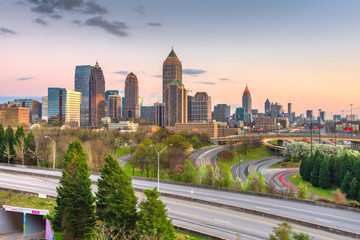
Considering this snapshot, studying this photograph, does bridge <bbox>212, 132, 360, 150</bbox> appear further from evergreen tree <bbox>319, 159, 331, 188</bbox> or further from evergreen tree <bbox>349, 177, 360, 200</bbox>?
evergreen tree <bbox>349, 177, 360, 200</bbox>

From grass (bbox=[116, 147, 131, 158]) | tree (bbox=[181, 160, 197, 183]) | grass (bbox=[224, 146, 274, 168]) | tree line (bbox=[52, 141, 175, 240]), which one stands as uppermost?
tree line (bbox=[52, 141, 175, 240])

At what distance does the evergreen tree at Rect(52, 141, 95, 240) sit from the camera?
892 inches

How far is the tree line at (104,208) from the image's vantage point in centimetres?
1862

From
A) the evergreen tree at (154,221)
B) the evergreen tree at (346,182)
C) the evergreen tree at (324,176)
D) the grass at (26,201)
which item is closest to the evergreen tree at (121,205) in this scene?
the evergreen tree at (154,221)

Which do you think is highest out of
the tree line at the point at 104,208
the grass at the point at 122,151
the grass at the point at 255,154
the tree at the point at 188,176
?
the tree line at the point at 104,208

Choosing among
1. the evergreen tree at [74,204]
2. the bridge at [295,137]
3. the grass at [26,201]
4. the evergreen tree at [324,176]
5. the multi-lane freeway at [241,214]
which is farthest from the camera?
the bridge at [295,137]

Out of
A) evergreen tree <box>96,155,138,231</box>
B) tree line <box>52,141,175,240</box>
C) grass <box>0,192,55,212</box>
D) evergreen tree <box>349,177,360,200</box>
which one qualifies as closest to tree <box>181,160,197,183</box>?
grass <box>0,192,55,212</box>

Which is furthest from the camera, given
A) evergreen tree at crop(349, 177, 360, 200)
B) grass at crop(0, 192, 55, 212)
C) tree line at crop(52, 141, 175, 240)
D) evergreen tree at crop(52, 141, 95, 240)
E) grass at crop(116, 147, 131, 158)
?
grass at crop(116, 147, 131, 158)

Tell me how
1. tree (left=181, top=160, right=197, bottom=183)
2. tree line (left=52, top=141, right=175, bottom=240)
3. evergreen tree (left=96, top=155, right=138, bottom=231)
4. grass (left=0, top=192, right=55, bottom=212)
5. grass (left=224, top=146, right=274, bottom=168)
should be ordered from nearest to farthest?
tree line (left=52, top=141, right=175, bottom=240) → evergreen tree (left=96, top=155, right=138, bottom=231) → grass (left=0, top=192, right=55, bottom=212) → tree (left=181, top=160, right=197, bottom=183) → grass (left=224, top=146, right=274, bottom=168)

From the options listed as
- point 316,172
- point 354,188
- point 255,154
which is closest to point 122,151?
point 255,154

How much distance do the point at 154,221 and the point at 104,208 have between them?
22.5 feet

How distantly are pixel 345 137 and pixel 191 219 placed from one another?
4472 inches

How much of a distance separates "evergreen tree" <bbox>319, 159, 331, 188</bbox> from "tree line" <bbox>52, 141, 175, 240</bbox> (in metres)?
44.7

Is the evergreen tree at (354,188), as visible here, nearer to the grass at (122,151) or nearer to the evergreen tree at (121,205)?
the evergreen tree at (121,205)
